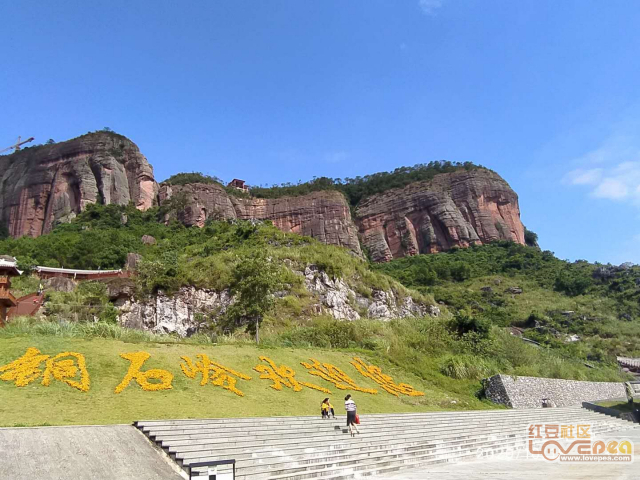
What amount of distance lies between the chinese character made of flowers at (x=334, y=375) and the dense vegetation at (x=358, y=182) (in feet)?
201

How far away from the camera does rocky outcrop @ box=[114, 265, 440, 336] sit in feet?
95.7

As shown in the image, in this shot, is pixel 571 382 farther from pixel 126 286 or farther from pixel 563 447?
pixel 126 286

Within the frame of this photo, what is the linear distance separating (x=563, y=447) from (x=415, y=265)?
5611 centimetres

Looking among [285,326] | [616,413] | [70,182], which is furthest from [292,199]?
[616,413]

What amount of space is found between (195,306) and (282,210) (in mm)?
49409

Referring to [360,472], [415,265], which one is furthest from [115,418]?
[415,265]

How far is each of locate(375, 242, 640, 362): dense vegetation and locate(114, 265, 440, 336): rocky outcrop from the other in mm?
11420

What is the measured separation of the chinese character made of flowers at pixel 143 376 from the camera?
12930 millimetres

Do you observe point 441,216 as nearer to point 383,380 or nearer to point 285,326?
point 285,326

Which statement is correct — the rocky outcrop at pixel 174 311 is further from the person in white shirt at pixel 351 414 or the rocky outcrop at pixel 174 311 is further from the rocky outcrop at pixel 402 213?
the rocky outcrop at pixel 402 213

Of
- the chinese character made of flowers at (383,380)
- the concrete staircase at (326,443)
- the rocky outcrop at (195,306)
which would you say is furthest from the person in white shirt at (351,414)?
the rocky outcrop at (195,306)

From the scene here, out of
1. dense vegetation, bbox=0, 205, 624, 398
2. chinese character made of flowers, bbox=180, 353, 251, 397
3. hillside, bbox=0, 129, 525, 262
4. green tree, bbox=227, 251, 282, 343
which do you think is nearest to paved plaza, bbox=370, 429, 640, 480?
chinese character made of flowers, bbox=180, 353, 251, 397

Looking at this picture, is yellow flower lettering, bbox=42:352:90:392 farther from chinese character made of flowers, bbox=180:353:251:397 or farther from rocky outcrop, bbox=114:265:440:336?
rocky outcrop, bbox=114:265:440:336

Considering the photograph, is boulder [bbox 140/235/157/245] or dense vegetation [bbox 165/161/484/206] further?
dense vegetation [bbox 165/161/484/206]
